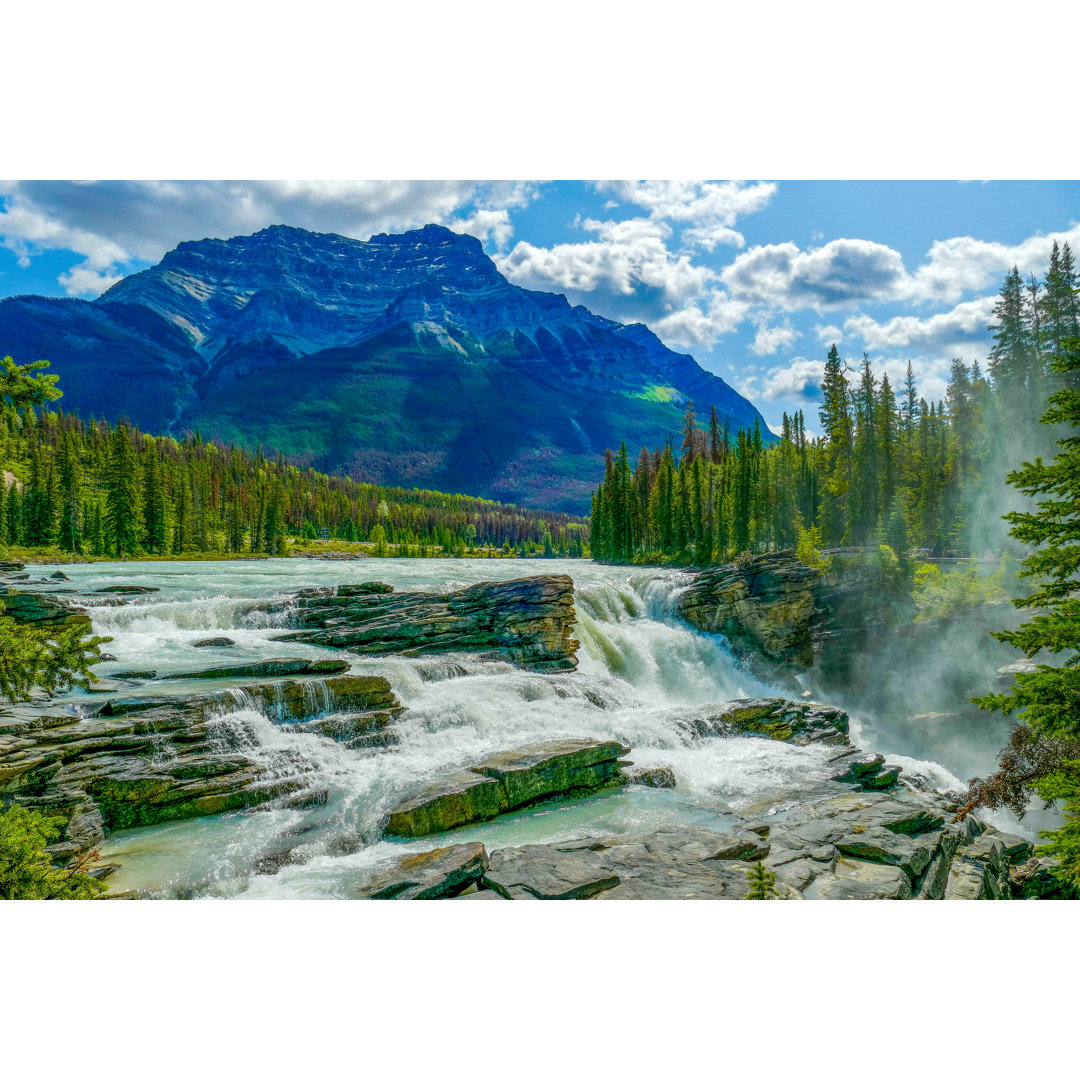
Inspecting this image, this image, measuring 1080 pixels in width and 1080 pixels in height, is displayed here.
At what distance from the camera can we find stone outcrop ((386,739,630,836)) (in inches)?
354

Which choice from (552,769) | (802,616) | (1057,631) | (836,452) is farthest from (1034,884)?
(836,452)

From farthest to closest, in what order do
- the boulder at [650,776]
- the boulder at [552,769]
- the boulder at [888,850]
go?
the boulder at [650,776] < the boulder at [552,769] < the boulder at [888,850]

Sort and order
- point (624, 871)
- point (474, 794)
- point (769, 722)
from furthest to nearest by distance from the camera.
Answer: point (769, 722), point (474, 794), point (624, 871)

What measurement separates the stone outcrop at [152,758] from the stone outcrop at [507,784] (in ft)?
7.47

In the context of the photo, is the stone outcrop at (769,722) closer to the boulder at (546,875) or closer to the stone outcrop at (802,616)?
the boulder at (546,875)

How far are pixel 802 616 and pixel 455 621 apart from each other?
48.0 ft

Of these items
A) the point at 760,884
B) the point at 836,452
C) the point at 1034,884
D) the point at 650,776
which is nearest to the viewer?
the point at 760,884

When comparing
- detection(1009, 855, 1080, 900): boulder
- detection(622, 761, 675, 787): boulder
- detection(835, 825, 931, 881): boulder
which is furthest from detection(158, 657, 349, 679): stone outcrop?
detection(1009, 855, 1080, 900): boulder

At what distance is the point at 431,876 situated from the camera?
698 cm

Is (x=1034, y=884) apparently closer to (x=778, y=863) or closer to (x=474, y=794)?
(x=778, y=863)

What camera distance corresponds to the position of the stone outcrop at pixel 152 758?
837 centimetres

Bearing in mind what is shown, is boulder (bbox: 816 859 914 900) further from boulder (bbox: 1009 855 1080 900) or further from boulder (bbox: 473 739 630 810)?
boulder (bbox: 473 739 630 810)

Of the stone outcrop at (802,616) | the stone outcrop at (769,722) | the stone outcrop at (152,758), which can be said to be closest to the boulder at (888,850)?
the stone outcrop at (769,722)

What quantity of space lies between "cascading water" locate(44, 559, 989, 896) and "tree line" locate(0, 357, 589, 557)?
5441mm
